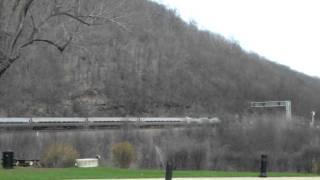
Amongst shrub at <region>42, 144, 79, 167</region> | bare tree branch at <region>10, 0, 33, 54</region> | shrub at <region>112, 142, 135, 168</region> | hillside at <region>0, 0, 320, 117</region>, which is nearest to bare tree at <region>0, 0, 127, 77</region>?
bare tree branch at <region>10, 0, 33, 54</region>

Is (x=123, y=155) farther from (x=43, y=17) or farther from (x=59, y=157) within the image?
(x=43, y=17)

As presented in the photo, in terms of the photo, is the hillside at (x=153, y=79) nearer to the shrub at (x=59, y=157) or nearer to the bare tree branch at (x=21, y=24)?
the shrub at (x=59, y=157)

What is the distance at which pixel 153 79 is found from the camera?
5773 inches

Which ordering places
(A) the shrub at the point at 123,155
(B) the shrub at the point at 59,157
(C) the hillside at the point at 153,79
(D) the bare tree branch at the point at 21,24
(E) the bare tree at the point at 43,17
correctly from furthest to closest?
(C) the hillside at the point at 153,79 → (A) the shrub at the point at 123,155 → (B) the shrub at the point at 59,157 → (E) the bare tree at the point at 43,17 → (D) the bare tree branch at the point at 21,24

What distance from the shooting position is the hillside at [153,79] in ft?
381

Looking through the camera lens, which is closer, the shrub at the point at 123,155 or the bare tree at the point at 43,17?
the bare tree at the point at 43,17

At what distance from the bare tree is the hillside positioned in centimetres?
7234

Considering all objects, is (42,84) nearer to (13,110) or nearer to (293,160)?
(13,110)

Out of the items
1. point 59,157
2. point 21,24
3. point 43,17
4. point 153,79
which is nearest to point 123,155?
point 59,157

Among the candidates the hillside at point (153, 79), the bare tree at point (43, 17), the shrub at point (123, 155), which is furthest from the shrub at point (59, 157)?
the hillside at point (153, 79)

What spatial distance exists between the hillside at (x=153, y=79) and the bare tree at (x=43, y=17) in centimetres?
7234

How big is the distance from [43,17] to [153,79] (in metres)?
127

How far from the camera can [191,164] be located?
56.8 meters

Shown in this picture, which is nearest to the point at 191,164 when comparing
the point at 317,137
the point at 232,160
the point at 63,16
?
the point at 232,160
